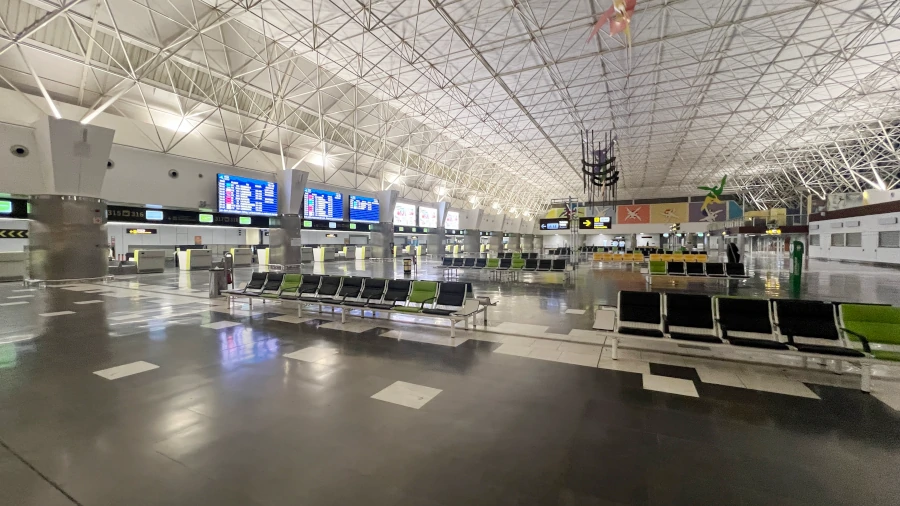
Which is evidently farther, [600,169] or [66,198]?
[600,169]

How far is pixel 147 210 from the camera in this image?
59.7 feet

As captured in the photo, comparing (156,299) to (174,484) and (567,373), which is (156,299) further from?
(567,373)

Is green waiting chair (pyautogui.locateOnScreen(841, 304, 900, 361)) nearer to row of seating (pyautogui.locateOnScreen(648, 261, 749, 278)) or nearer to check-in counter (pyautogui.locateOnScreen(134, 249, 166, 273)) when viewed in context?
row of seating (pyautogui.locateOnScreen(648, 261, 749, 278))

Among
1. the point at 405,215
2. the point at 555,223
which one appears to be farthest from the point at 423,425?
the point at 555,223

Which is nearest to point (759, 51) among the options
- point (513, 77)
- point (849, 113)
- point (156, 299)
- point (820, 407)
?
point (513, 77)

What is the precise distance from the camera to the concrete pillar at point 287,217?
77.3 ft

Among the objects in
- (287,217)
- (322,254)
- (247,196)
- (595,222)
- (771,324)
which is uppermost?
(247,196)

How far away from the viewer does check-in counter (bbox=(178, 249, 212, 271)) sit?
75.2 feet

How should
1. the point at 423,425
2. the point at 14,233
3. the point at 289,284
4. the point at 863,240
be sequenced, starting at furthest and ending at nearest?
the point at 863,240 → the point at 14,233 → the point at 289,284 → the point at 423,425

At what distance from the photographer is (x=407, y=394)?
14.2 ft

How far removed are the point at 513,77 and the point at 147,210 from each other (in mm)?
20150

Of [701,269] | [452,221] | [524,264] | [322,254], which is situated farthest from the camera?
[452,221]

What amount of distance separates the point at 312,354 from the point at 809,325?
7187 mm

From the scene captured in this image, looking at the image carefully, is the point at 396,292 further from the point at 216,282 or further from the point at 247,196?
the point at 247,196
